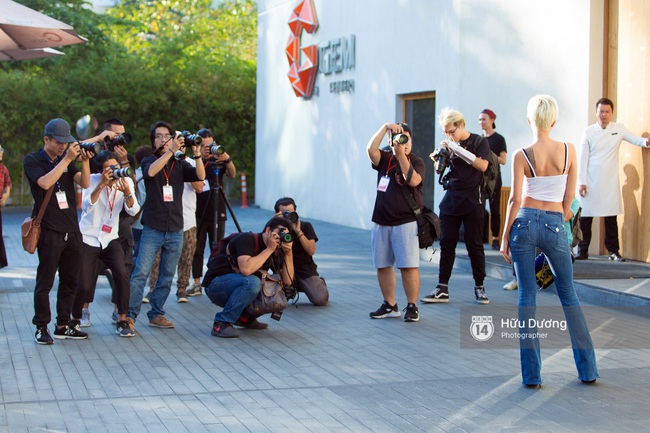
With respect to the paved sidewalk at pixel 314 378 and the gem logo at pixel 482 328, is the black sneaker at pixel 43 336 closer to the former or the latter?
the paved sidewalk at pixel 314 378

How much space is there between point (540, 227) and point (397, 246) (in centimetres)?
258

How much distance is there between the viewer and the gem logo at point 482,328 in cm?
824

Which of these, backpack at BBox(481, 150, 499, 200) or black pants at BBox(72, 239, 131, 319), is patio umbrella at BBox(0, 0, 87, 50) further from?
backpack at BBox(481, 150, 499, 200)

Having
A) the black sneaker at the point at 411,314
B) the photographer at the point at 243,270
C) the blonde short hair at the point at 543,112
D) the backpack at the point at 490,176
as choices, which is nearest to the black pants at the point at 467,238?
the backpack at the point at 490,176

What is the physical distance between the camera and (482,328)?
28.3 ft

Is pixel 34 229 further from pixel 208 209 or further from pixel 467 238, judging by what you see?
pixel 467 238

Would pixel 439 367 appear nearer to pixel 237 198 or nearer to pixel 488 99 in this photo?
pixel 488 99

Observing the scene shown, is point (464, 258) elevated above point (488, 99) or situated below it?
below

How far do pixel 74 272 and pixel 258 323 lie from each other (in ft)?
5.55

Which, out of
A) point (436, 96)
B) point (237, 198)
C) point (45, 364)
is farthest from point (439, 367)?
point (237, 198)

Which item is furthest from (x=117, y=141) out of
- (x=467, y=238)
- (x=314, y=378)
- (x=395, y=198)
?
(x=467, y=238)

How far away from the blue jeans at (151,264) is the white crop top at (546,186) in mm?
3456

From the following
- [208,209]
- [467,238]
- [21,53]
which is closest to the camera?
[467,238]

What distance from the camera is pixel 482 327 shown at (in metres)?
8.68
